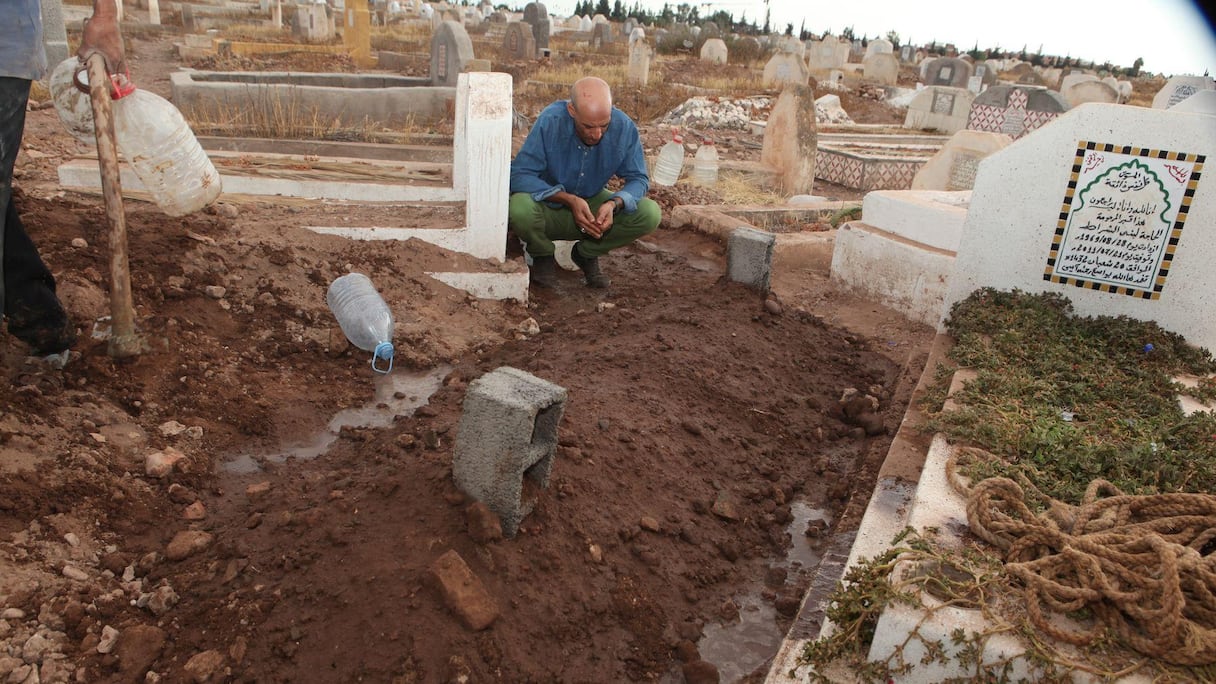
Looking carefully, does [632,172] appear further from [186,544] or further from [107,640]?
[107,640]

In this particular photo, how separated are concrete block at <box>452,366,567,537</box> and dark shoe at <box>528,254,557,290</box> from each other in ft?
9.72

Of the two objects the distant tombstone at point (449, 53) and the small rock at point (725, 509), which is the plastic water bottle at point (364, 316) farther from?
the distant tombstone at point (449, 53)

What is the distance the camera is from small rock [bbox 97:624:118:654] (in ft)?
6.72

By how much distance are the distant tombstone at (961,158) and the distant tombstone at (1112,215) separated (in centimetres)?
398

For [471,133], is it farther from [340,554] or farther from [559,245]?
[340,554]

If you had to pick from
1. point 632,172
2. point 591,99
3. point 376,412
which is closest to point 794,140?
point 632,172

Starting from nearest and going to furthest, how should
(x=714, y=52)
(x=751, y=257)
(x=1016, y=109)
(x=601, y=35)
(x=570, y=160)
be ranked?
1. (x=751, y=257)
2. (x=570, y=160)
3. (x=1016, y=109)
4. (x=714, y=52)
5. (x=601, y=35)

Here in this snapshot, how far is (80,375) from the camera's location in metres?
3.18

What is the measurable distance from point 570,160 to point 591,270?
2.45 feet

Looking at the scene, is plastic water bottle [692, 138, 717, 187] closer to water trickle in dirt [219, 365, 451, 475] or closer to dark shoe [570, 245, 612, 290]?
dark shoe [570, 245, 612, 290]

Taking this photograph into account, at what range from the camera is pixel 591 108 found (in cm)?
481

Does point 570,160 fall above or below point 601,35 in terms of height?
below

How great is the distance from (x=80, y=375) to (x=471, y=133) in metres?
Answer: 2.37

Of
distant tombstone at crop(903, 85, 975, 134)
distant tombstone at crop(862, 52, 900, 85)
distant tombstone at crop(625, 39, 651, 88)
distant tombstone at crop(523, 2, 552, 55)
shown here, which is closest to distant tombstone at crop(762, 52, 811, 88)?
distant tombstone at crop(625, 39, 651, 88)
